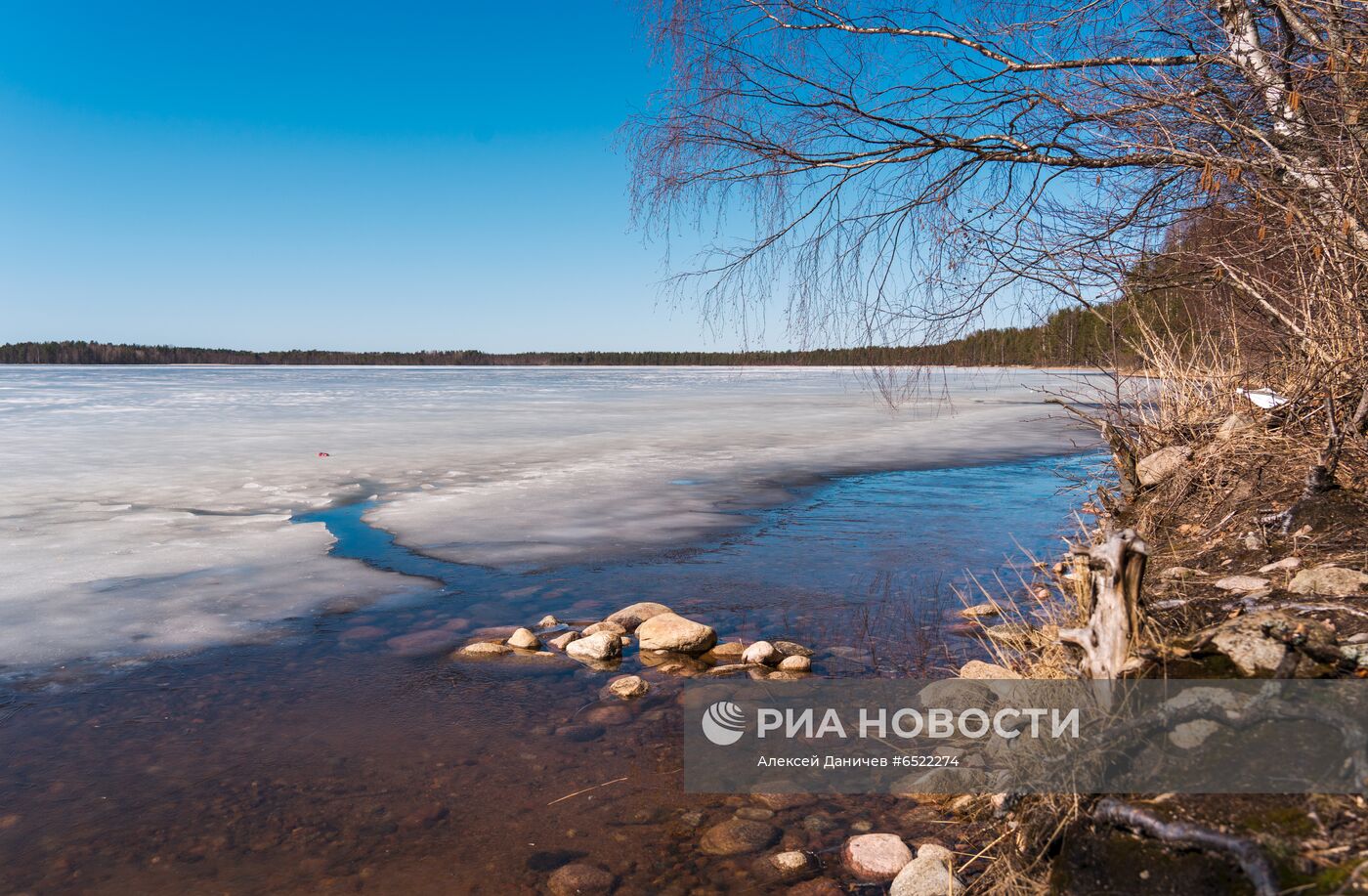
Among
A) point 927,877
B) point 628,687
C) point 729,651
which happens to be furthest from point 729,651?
point 927,877

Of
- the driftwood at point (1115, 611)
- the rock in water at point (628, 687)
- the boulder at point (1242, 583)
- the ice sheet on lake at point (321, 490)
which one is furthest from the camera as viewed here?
the ice sheet on lake at point (321, 490)

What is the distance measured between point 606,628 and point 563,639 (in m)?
0.24

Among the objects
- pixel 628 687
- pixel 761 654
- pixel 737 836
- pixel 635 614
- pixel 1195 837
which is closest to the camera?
pixel 1195 837

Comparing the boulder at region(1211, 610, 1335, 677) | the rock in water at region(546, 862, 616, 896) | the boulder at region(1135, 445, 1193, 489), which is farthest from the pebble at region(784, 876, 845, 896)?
the boulder at region(1135, 445, 1193, 489)

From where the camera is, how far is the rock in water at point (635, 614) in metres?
4.67

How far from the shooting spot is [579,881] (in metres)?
2.57

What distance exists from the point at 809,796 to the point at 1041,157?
2.83m

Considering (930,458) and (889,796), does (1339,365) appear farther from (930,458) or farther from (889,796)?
(930,458)

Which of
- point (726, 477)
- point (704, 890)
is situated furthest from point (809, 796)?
point (726, 477)

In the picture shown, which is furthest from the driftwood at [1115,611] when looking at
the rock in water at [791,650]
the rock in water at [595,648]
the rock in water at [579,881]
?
the rock in water at [595,648]

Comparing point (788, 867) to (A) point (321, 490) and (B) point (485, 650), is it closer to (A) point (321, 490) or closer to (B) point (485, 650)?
(B) point (485, 650)

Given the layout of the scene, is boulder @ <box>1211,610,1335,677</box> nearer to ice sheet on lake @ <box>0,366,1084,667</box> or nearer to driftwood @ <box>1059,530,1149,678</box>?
driftwood @ <box>1059,530,1149,678</box>

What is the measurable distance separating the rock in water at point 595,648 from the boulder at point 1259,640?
2.60 metres

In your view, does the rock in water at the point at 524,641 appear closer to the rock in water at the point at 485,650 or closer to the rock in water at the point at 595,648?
the rock in water at the point at 485,650
